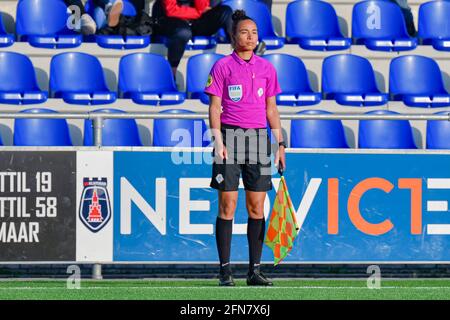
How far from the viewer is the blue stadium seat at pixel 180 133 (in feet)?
34.4

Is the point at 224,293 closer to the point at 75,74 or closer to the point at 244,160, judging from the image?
the point at 244,160

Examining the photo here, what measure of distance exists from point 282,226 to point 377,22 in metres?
5.63

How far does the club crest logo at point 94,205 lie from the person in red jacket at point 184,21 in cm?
320

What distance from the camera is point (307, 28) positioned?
1299 cm

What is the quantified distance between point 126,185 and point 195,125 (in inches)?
70.3

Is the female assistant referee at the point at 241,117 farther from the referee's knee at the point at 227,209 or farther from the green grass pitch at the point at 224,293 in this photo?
the green grass pitch at the point at 224,293

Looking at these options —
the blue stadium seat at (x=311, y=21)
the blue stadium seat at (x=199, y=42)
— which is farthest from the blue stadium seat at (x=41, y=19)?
the blue stadium seat at (x=311, y=21)

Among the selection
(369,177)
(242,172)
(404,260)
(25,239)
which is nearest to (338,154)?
(369,177)

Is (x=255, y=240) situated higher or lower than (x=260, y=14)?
lower

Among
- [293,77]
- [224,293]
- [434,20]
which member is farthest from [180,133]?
[434,20]

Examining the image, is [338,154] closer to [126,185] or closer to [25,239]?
[126,185]

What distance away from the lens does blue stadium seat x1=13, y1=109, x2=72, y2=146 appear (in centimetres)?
1091

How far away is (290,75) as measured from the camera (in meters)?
12.0

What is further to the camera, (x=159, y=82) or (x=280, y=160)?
(x=159, y=82)
